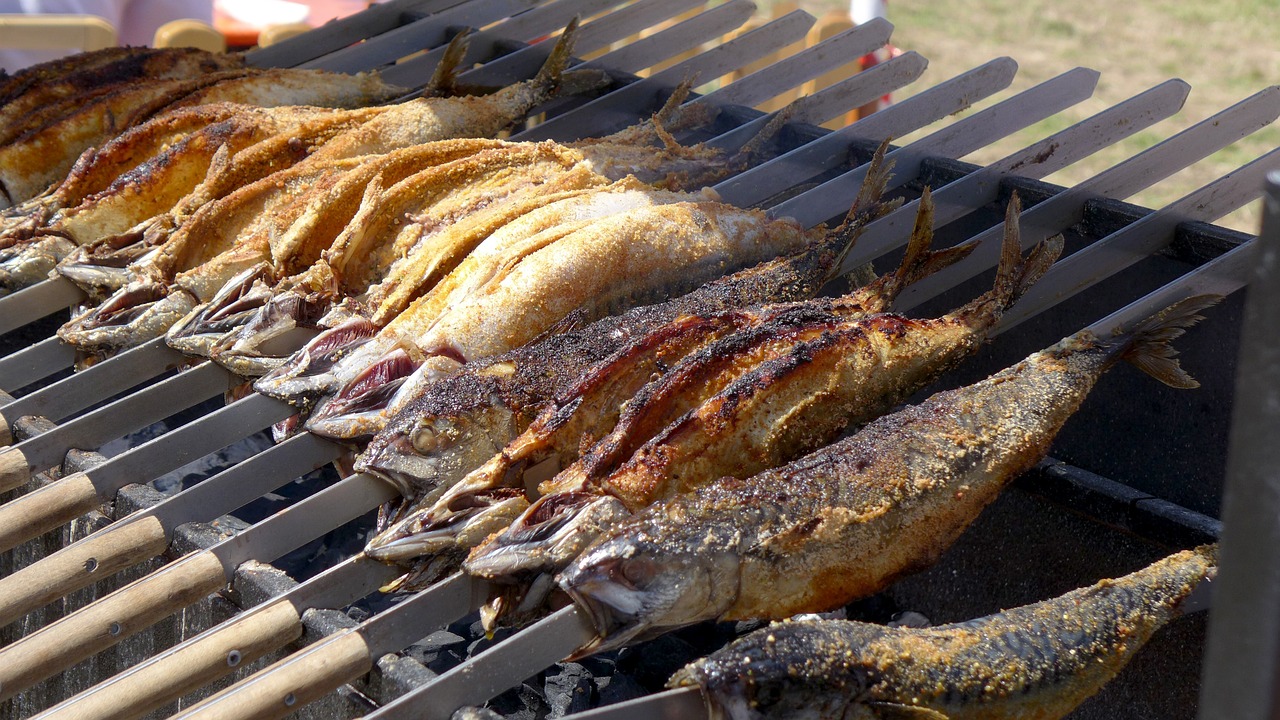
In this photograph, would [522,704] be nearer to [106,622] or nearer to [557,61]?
[106,622]

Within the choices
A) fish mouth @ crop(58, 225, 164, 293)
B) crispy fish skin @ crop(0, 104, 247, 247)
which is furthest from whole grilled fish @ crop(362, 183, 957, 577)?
crispy fish skin @ crop(0, 104, 247, 247)

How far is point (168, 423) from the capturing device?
4.48 meters

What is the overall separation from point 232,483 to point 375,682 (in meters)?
0.71

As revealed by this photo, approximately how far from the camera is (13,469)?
2.61 metres

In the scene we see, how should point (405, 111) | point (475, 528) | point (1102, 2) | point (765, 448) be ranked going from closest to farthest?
point (475, 528) < point (765, 448) < point (405, 111) < point (1102, 2)

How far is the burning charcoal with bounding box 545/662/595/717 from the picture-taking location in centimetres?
285

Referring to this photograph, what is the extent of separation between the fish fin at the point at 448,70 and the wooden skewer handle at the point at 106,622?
2.65 meters

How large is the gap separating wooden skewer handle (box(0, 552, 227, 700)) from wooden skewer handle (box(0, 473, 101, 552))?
0.37 meters

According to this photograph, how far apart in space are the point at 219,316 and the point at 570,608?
167 centimetres

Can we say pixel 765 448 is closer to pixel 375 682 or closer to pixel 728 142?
pixel 375 682

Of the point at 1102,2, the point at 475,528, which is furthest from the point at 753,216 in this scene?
the point at 1102,2

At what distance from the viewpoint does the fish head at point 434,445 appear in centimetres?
242

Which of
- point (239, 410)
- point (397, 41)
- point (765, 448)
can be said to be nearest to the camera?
point (765, 448)

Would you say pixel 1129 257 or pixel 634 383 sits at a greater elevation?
pixel 634 383
